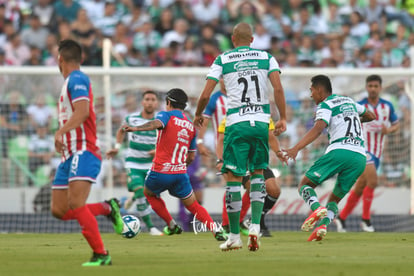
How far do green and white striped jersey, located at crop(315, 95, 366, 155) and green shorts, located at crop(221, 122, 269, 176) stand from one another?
197 cm

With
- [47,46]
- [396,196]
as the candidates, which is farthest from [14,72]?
[396,196]

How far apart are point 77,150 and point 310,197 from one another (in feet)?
13.5

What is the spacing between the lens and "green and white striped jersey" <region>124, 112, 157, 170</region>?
47.7 feet

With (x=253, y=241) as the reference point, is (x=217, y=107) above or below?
above

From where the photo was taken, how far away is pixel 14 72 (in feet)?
56.4

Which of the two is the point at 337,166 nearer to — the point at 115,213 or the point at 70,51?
the point at 115,213

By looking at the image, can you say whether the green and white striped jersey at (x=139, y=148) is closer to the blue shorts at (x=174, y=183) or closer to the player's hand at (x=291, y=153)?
the blue shorts at (x=174, y=183)

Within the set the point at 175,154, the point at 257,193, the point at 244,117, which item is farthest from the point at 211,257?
the point at 175,154

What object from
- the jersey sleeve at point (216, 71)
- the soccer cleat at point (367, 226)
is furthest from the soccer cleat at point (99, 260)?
the soccer cleat at point (367, 226)

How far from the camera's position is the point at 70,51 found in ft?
28.3

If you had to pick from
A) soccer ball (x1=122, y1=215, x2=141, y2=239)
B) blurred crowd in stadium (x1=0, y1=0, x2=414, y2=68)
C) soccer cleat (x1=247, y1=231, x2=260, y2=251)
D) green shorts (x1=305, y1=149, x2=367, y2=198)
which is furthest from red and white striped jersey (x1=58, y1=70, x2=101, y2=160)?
blurred crowd in stadium (x1=0, y1=0, x2=414, y2=68)

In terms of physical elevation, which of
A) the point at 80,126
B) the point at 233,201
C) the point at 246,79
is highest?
the point at 246,79

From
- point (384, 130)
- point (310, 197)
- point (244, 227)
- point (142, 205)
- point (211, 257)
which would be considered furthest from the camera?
point (384, 130)

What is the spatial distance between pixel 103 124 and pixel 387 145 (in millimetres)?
5508
